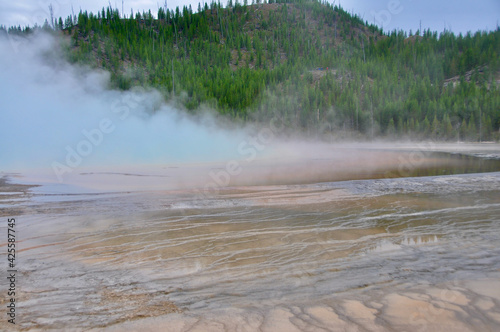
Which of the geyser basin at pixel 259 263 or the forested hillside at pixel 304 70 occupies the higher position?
the forested hillside at pixel 304 70

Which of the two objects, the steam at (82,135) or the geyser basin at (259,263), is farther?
the steam at (82,135)

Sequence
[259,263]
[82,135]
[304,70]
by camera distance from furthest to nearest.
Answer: [304,70] < [82,135] < [259,263]

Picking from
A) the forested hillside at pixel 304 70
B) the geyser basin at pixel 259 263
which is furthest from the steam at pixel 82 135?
the forested hillside at pixel 304 70

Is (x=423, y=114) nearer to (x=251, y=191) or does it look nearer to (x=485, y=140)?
(x=485, y=140)

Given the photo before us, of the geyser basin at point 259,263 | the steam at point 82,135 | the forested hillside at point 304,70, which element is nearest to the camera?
the geyser basin at point 259,263

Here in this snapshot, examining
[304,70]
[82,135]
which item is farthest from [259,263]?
[304,70]

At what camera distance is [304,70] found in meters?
91.9

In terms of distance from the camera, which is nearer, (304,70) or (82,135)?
(82,135)

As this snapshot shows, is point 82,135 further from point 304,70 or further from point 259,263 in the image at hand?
point 304,70

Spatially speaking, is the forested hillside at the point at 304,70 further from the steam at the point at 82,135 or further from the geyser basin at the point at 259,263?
the geyser basin at the point at 259,263

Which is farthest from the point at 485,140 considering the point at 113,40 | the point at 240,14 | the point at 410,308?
the point at 240,14

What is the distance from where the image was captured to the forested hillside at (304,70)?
6788cm

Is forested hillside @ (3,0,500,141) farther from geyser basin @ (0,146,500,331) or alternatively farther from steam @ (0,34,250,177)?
geyser basin @ (0,146,500,331)

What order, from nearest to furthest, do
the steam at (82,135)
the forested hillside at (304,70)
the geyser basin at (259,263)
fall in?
1. the geyser basin at (259,263)
2. the steam at (82,135)
3. the forested hillside at (304,70)
